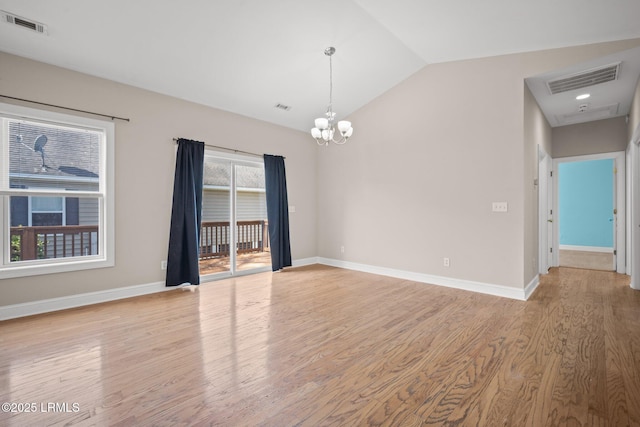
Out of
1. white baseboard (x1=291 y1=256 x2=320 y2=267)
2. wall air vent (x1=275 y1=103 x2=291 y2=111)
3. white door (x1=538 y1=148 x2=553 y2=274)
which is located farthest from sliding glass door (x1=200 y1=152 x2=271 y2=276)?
white door (x1=538 y1=148 x2=553 y2=274)

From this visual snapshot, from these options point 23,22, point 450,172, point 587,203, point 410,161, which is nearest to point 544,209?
point 450,172

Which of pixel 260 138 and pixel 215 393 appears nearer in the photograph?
pixel 215 393

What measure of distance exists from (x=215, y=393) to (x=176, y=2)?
11.5 ft

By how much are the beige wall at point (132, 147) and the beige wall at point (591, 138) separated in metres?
6.07

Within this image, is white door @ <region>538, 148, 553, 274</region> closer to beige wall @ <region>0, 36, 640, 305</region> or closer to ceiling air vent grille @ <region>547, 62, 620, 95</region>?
beige wall @ <region>0, 36, 640, 305</region>

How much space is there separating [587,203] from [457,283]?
20.2 feet

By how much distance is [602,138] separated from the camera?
551cm

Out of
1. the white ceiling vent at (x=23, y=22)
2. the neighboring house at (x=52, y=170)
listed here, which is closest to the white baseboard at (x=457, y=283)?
the neighboring house at (x=52, y=170)

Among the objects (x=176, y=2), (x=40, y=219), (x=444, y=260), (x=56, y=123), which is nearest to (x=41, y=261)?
(x=40, y=219)

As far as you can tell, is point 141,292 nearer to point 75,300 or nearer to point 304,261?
point 75,300

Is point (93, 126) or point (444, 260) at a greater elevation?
point (93, 126)

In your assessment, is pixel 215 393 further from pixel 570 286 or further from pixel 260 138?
pixel 570 286

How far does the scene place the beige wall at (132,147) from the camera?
3434 mm

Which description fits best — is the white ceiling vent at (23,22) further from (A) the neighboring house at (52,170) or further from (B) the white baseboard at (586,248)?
(B) the white baseboard at (586,248)
